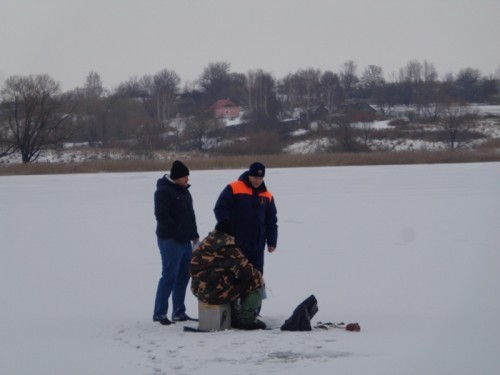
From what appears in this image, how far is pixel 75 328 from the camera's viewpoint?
6.70 m

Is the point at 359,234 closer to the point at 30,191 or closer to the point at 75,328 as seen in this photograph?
the point at 75,328

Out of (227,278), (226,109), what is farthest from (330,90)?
(227,278)

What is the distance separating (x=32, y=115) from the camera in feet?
171

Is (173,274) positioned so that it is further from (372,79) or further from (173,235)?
(372,79)

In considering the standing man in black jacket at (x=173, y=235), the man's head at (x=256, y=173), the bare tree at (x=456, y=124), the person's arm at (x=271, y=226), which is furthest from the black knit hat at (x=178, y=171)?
the bare tree at (x=456, y=124)

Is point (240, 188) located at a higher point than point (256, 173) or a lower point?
lower

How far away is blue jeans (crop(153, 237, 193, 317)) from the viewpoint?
6.63 meters

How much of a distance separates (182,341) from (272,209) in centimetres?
162

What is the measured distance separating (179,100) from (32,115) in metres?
40.2

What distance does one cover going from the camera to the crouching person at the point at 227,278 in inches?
242

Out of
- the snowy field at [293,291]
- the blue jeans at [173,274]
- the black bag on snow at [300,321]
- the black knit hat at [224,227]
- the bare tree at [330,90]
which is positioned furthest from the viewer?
the bare tree at [330,90]

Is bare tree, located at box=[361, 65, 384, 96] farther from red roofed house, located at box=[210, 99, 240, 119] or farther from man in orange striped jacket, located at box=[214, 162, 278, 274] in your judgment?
man in orange striped jacket, located at box=[214, 162, 278, 274]

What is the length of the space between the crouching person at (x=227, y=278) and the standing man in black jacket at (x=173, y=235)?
0.50 metres

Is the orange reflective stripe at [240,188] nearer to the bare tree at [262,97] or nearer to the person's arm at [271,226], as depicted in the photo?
the person's arm at [271,226]
